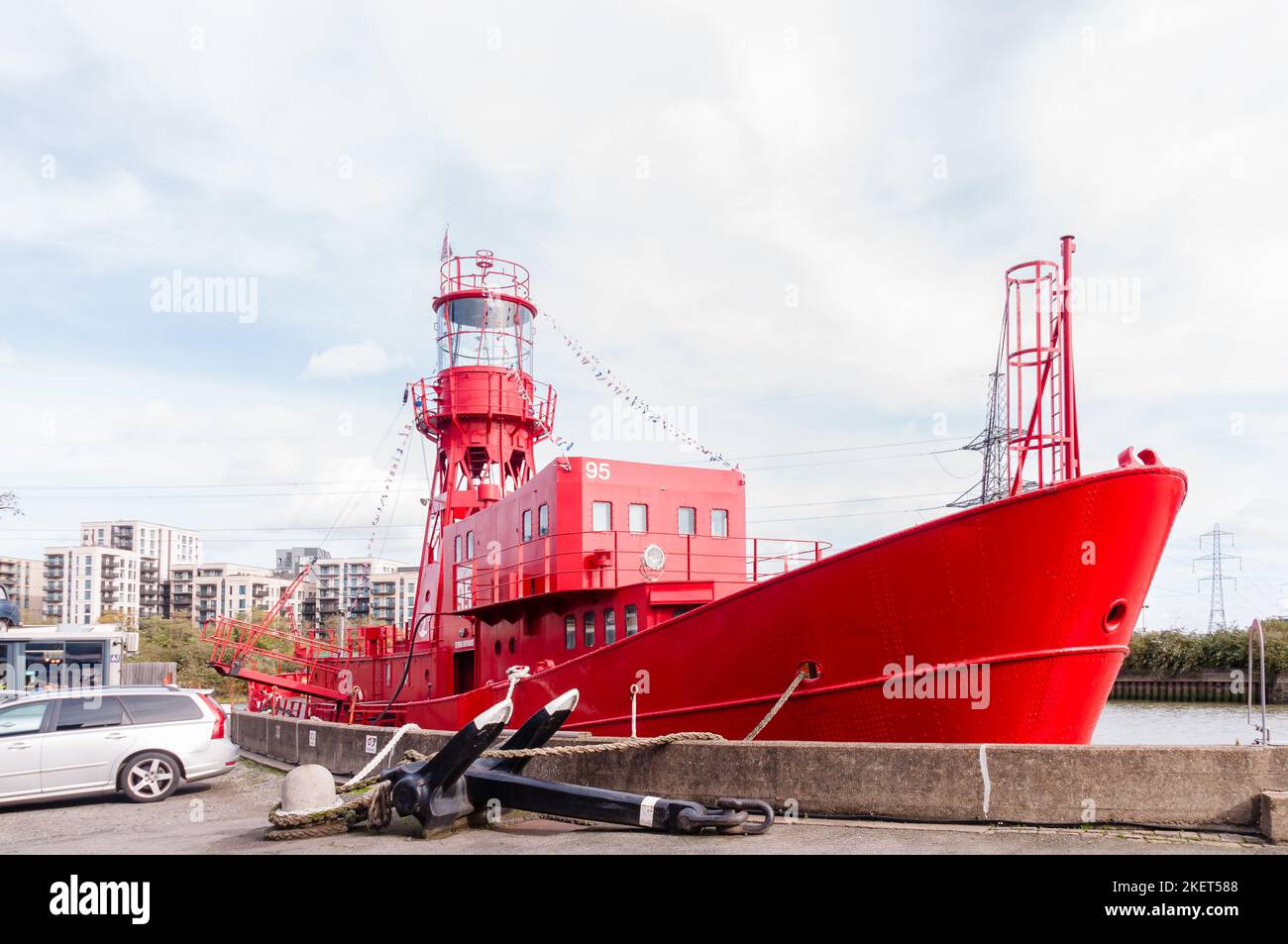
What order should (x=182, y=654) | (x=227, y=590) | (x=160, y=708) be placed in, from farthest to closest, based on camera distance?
(x=227, y=590), (x=182, y=654), (x=160, y=708)

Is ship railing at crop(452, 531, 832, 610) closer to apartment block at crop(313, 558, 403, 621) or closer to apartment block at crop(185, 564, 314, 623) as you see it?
apartment block at crop(313, 558, 403, 621)

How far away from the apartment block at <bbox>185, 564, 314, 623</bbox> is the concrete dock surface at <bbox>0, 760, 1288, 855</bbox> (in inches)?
6585

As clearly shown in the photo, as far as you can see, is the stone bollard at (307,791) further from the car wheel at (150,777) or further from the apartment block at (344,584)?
the apartment block at (344,584)

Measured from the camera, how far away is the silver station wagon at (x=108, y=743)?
11.6m

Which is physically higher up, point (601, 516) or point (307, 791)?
point (601, 516)

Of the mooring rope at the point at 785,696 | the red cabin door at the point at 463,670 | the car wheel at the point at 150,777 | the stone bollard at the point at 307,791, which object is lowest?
the car wheel at the point at 150,777

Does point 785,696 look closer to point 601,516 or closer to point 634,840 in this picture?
point 634,840

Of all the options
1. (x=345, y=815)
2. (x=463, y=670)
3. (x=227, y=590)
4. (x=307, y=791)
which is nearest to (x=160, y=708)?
(x=307, y=791)

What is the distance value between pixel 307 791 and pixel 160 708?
16.9 ft

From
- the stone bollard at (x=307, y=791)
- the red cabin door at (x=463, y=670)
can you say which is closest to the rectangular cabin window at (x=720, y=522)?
the red cabin door at (x=463, y=670)

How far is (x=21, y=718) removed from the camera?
1179 cm

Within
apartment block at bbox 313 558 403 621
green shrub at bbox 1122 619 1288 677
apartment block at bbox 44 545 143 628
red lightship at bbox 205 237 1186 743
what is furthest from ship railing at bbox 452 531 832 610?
apartment block at bbox 44 545 143 628

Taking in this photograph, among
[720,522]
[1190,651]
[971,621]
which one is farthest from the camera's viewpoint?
[1190,651]

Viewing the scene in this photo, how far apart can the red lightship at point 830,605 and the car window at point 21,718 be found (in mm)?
6070
